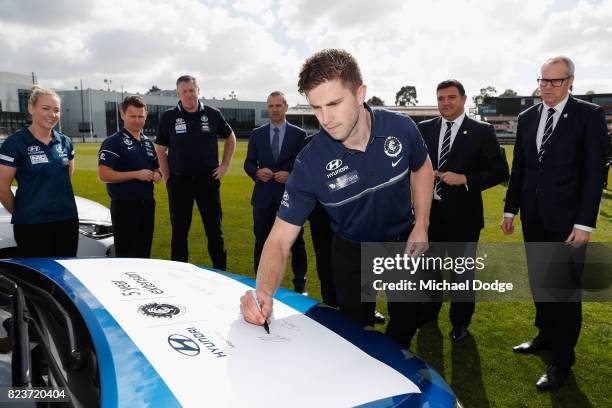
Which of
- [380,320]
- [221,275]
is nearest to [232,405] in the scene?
[221,275]

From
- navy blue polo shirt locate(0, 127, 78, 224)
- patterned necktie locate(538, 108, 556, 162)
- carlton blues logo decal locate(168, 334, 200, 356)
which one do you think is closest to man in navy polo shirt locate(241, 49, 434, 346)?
carlton blues logo decal locate(168, 334, 200, 356)

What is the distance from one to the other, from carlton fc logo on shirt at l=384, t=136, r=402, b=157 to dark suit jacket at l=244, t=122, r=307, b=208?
2.51 metres

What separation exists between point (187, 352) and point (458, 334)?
271cm

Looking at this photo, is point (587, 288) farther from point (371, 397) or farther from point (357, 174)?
point (371, 397)

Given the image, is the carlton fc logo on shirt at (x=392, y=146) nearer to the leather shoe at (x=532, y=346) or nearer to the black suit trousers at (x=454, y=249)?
the black suit trousers at (x=454, y=249)

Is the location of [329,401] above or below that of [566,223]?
below

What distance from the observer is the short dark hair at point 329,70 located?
1.85 metres

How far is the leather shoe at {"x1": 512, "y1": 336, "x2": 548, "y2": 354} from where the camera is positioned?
333 cm

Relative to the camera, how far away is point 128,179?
4.26 meters

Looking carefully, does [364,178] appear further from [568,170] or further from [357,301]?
[568,170]

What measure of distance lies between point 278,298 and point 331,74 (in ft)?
3.57

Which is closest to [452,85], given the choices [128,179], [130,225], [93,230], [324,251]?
[324,251]

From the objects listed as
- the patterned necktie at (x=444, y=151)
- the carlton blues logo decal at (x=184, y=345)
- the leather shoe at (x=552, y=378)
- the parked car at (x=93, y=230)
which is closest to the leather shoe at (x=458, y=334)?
the leather shoe at (x=552, y=378)

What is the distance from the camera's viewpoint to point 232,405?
123 centimetres
